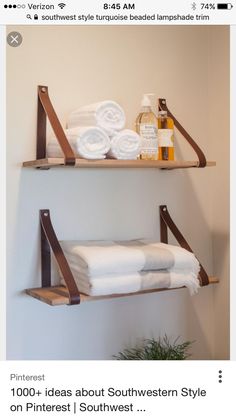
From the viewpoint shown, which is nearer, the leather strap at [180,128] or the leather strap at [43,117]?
the leather strap at [43,117]

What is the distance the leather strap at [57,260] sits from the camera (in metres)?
0.89

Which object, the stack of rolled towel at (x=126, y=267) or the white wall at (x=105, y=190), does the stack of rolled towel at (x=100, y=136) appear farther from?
the stack of rolled towel at (x=126, y=267)

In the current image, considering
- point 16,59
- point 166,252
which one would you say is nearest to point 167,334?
point 166,252

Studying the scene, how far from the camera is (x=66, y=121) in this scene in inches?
40.1

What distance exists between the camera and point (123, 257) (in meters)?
0.93

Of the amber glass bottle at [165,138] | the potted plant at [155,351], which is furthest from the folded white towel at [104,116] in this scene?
the potted plant at [155,351]

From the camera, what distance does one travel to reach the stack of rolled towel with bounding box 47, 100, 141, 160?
894 millimetres

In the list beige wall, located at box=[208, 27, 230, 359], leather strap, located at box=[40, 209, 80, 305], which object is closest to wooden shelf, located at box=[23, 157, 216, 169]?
leather strap, located at box=[40, 209, 80, 305]

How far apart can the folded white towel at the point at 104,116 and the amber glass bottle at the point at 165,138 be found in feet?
0.40

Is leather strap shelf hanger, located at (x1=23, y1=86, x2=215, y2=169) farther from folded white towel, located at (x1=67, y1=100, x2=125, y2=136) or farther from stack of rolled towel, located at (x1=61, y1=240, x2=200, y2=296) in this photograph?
stack of rolled towel, located at (x1=61, y1=240, x2=200, y2=296)

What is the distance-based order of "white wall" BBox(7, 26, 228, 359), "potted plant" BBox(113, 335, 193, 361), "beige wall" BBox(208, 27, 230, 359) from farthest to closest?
"beige wall" BBox(208, 27, 230, 359) → "potted plant" BBox(113, 335, 193, 361) → "white wall" BBox(7, 26, 228, 359)

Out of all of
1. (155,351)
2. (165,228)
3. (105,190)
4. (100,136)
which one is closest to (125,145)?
(100,136)
